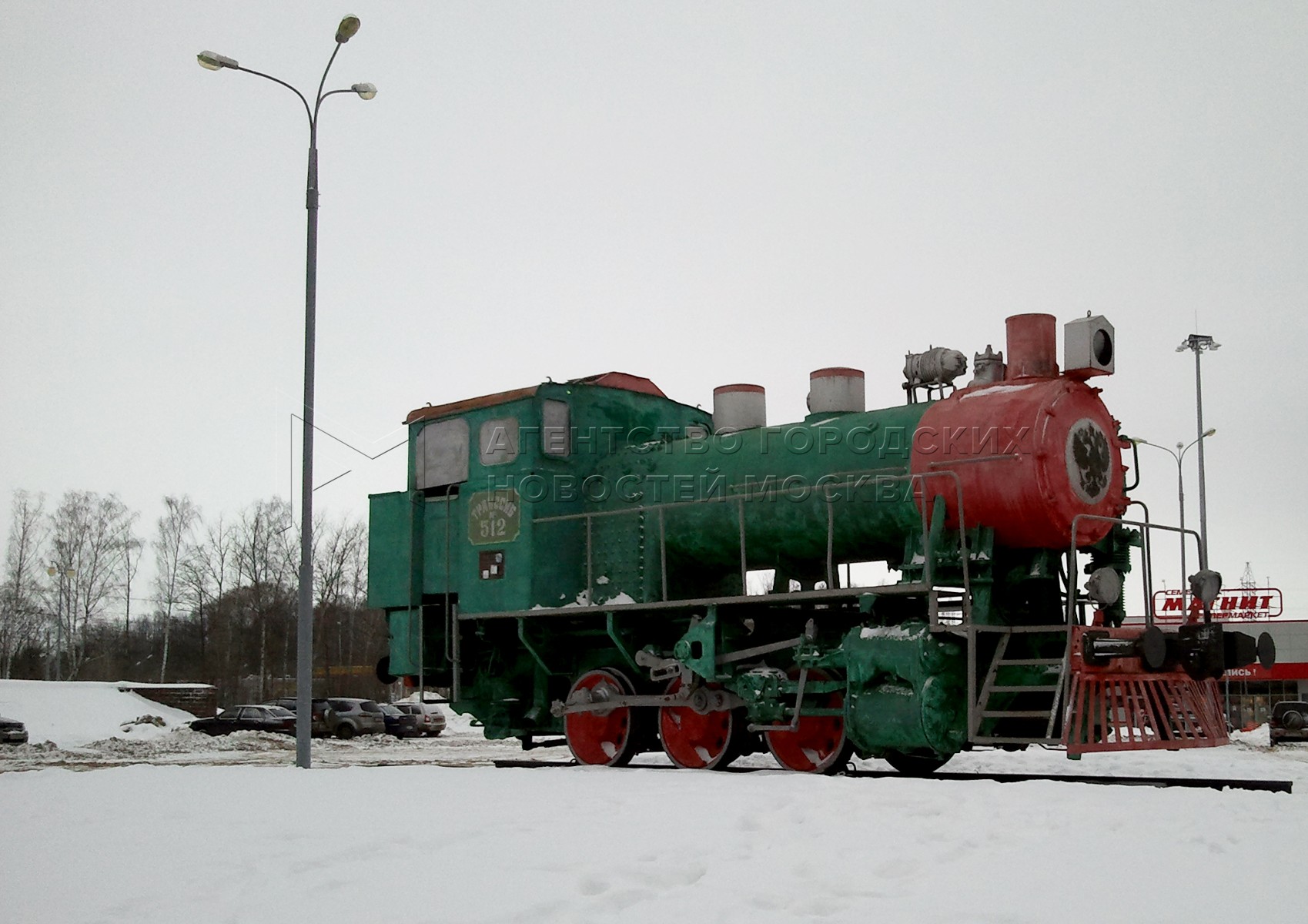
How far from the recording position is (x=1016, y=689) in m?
10.0

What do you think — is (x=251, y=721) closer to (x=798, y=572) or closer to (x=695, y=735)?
(x=695, y=735)

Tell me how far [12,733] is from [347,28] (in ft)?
61.1

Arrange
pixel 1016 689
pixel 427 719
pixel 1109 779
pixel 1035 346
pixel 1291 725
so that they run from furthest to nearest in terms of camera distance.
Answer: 1. pixel 427 719
2. pixel 1291 725
3. pixel 1035 346
4. pixel 1109 779
5. pixel 1016 689

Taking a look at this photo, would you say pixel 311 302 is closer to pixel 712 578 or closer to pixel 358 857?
pixel 712 578

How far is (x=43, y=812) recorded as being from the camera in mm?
8297

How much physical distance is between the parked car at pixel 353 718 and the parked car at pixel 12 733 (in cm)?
801

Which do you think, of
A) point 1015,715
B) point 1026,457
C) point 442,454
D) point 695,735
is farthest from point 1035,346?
point 442,454

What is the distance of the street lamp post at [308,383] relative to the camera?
46.3 feet

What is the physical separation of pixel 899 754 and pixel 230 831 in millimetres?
6721

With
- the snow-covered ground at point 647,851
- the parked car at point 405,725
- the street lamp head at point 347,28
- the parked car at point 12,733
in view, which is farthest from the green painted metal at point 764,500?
the parked car at point 405,725

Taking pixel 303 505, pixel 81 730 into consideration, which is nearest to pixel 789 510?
pixel 303 505

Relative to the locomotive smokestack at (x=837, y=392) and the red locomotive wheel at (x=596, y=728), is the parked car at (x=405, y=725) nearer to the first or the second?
the red locomotive wheel at (x=596, y=728)

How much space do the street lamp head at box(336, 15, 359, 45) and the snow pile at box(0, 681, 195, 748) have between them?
19.4 meters

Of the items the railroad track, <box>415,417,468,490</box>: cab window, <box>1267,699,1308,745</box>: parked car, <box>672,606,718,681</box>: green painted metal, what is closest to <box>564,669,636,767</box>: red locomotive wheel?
the railroad track
